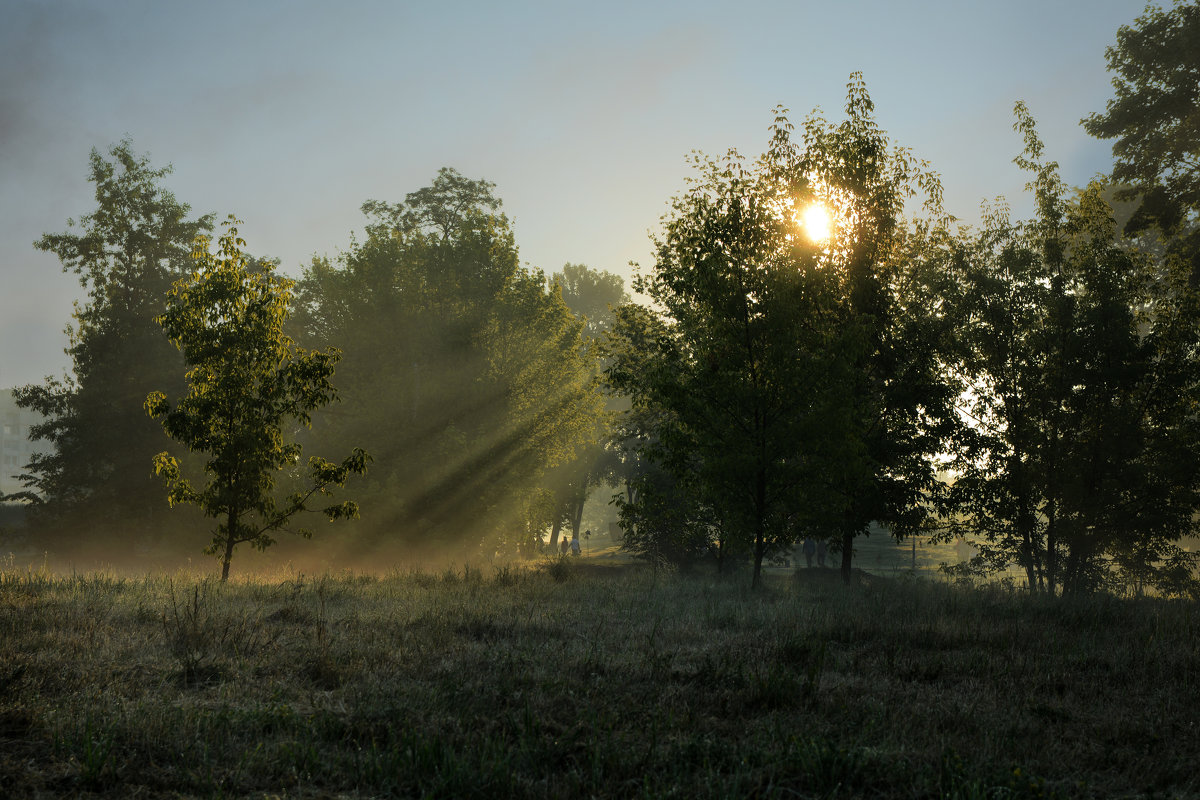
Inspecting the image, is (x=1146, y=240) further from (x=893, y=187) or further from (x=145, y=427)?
(x=145, y=427)

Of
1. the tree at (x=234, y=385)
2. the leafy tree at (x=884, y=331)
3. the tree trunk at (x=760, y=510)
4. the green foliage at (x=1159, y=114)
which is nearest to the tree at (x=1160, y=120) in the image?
the green foliage at (x=1159, y=114)

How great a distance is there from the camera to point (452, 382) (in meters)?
30.9

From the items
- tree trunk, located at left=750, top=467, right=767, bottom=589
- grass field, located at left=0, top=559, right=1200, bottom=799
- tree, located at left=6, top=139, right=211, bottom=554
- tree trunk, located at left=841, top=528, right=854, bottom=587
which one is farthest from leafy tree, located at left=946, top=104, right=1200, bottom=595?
tree, located at left=6, top=139, right=211, bottom=554

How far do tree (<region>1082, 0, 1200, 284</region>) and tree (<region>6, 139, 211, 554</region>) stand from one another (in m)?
40.2

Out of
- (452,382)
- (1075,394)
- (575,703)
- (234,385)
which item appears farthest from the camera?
(452,382)

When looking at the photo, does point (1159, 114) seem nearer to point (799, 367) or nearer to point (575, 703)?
point (799, 367)

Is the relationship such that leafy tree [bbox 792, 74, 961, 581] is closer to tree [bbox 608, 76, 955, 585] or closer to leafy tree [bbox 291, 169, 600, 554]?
tree [bbox 608, 76, 955, 585]

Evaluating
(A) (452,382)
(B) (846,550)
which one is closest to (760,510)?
(B) (846,550)

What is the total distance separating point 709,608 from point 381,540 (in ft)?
69.9

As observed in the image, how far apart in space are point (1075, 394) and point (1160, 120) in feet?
36.9

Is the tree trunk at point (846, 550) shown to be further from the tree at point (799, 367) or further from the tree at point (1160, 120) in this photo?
the tree at point (1160, 120)

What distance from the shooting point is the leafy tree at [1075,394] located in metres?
18.4

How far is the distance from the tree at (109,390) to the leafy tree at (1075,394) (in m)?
34.9

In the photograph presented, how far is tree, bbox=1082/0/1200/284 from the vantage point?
2227 cm
